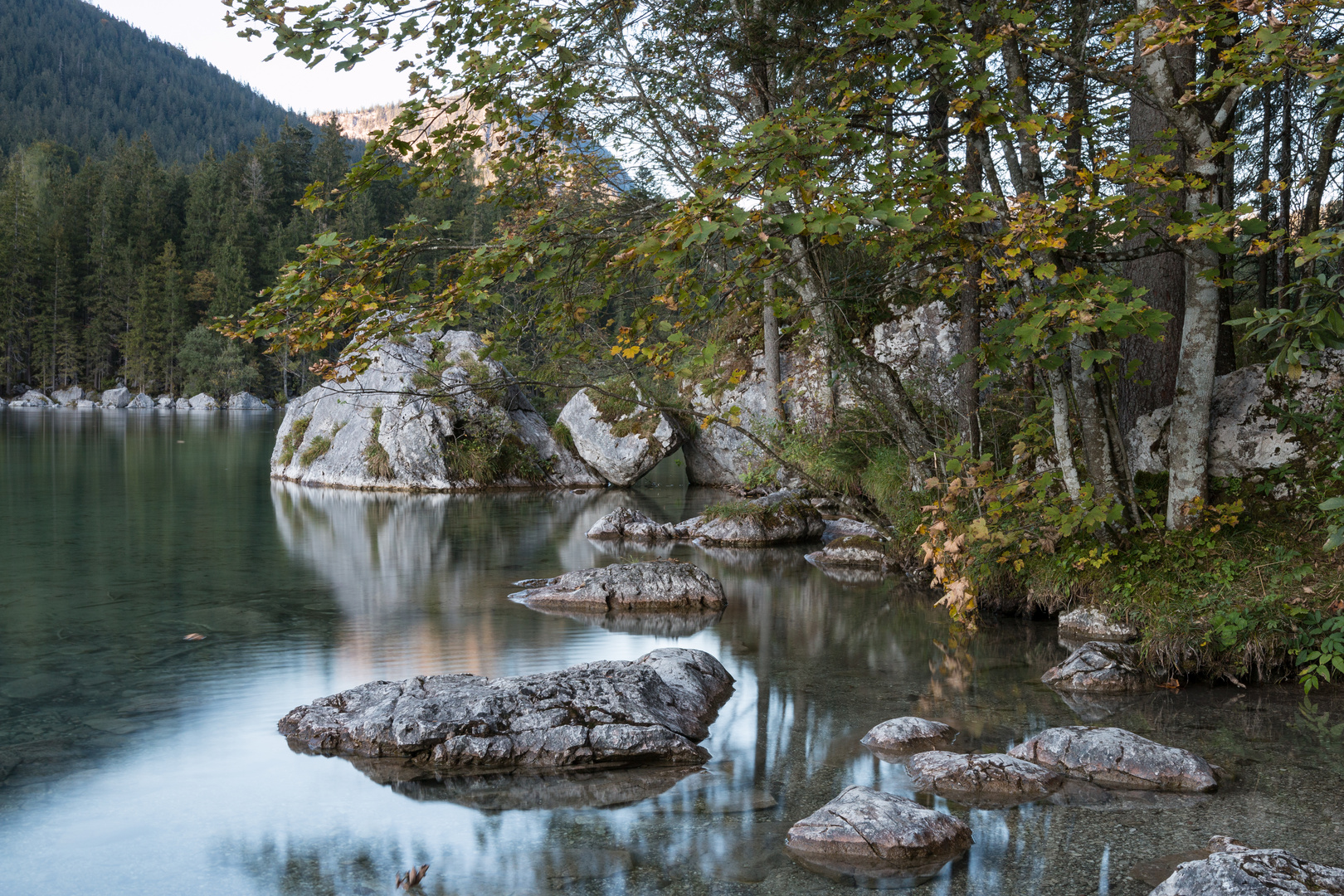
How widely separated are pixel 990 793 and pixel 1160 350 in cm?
552

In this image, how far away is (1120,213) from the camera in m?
5.88

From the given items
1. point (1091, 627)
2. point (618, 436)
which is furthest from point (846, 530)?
point (618, 436)

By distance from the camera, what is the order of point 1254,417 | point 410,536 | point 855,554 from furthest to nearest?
point 410,536 → point 855,554 → point 1254,417

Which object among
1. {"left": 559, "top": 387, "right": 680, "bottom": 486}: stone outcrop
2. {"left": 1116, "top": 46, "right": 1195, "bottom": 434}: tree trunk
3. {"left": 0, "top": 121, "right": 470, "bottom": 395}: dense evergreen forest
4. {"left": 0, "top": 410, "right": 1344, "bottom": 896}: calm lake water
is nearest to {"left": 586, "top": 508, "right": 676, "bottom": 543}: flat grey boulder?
{"left": 0, "top": 410, "right": 1344, "bottom": 896}: calm lake water

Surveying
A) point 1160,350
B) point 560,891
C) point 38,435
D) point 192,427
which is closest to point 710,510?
point 1160,350

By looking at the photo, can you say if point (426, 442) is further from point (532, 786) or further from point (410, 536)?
point (532, 786)

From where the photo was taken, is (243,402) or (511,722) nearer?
(511,722)

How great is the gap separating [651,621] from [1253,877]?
6067 millimetres

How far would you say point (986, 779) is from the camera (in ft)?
15.7

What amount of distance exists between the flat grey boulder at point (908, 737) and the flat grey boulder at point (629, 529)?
27.2 feet

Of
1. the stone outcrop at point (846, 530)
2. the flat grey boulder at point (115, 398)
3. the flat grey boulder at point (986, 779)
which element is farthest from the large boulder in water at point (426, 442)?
the flat grey boulder at point (115, 398)

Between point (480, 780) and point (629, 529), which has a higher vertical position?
point (629, 529)

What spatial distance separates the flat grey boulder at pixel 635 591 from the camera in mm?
9344

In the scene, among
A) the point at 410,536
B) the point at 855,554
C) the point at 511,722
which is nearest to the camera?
the point at 511,722
